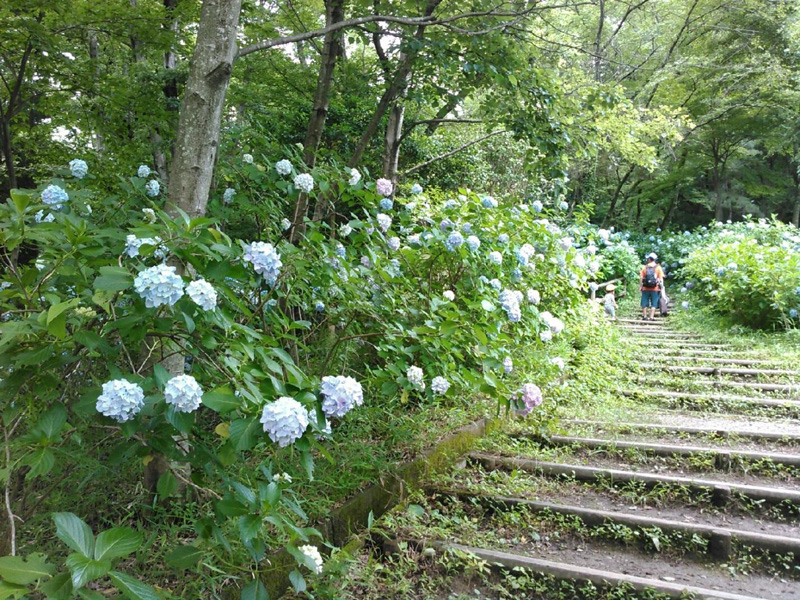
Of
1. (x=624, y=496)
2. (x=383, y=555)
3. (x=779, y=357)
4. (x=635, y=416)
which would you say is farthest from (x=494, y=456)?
(x=779, y=357)

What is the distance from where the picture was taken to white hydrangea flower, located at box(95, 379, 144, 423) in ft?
4.79

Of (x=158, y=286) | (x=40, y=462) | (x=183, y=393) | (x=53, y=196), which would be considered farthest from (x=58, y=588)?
(x=53, y=196)

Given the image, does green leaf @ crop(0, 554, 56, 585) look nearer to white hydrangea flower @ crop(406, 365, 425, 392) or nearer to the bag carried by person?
white hydrangea flower @ crop(406, 365, 425, 392)

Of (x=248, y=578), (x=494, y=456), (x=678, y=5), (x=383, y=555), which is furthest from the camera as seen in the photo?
(x=678, y=5)

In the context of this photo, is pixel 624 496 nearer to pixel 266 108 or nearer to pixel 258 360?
pixel 258 360

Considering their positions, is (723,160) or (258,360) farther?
(723,160)

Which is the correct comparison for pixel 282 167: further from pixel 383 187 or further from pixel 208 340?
pixel 208 340

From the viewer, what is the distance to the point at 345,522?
8.65ft

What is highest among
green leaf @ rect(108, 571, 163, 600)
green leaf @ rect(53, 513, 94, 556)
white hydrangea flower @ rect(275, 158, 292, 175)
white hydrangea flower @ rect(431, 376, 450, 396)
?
white hydrangea flower @ rect(275, 158, 292, 175)

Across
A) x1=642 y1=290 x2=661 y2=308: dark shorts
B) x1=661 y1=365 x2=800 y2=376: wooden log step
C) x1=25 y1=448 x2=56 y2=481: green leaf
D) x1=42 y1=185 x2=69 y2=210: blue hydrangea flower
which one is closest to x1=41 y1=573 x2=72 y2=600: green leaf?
x1=25 y1=448 x2=56 y2=481: green leaf

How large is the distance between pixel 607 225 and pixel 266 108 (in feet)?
50.1

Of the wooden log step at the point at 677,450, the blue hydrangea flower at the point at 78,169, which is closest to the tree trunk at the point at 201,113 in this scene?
the blue hydrangea flower at the point at 78,169

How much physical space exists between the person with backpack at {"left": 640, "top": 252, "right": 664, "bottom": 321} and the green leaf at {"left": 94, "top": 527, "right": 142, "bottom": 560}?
10.5 meters

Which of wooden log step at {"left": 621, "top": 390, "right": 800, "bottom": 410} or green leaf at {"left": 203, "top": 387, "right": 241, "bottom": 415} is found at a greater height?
green leaf at {"left": 203, "top": 387, "right": 241, "bottom": 415}
